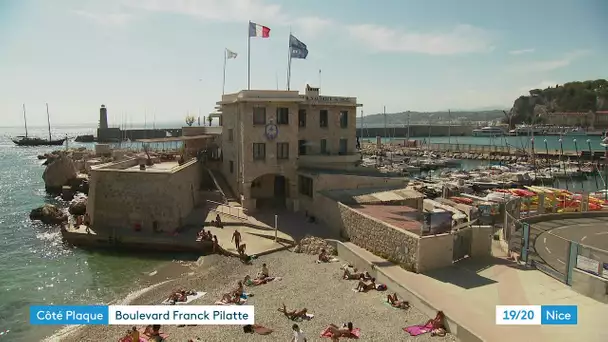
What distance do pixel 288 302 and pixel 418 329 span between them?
6.15m

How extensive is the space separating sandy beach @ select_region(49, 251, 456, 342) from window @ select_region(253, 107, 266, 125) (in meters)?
12.1

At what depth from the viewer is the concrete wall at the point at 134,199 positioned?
30469 mm

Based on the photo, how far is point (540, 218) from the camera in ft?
93.6

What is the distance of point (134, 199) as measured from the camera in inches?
1208

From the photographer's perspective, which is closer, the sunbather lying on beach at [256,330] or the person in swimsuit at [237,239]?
the sunbather lying on beach at [256,330]

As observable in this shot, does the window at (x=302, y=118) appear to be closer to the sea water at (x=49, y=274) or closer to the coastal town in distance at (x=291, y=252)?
the coastal town in distance at (x=291, y=252)

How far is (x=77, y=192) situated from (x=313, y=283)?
4345 centimetres

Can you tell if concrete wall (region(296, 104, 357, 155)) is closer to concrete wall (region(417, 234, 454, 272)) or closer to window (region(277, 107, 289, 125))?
window (region(277, 107, 289, 125))

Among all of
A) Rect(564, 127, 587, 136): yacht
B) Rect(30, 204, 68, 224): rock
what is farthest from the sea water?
Rect(564, 127, 587, 136): yacht

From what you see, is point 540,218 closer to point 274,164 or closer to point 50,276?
point 274,164

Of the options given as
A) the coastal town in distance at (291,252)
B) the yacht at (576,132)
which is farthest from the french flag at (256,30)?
the yacht at (576,132)

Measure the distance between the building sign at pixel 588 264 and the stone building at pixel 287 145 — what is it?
56.0 feet

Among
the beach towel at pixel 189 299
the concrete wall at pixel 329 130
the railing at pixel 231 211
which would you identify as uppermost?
the concrete wall at pixel 329 130

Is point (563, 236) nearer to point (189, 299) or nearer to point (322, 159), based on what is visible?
point (322, 159)
